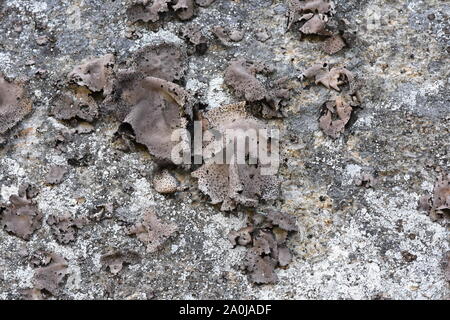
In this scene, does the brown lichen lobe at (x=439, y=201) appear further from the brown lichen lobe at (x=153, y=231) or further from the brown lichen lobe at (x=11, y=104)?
the brown lichen lobe at (x=11, y=104)

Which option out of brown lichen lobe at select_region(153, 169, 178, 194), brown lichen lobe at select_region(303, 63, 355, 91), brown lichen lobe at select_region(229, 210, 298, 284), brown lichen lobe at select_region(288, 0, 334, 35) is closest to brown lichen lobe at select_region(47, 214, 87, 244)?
brown lichen lobe at select_region(153, 169, 178, 194)

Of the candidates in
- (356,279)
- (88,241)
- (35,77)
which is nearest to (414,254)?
(356,279)

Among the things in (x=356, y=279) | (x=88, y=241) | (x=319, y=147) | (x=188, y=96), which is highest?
(x=188, y=96)

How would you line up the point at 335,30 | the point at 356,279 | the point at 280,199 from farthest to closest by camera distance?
the point at 335,30 → the point at 280,199 → the point at 356,279

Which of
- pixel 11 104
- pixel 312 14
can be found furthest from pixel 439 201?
pixel 11 104

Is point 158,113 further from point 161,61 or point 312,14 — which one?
point 312,14

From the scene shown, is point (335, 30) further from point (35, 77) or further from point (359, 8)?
point (35, 77)
